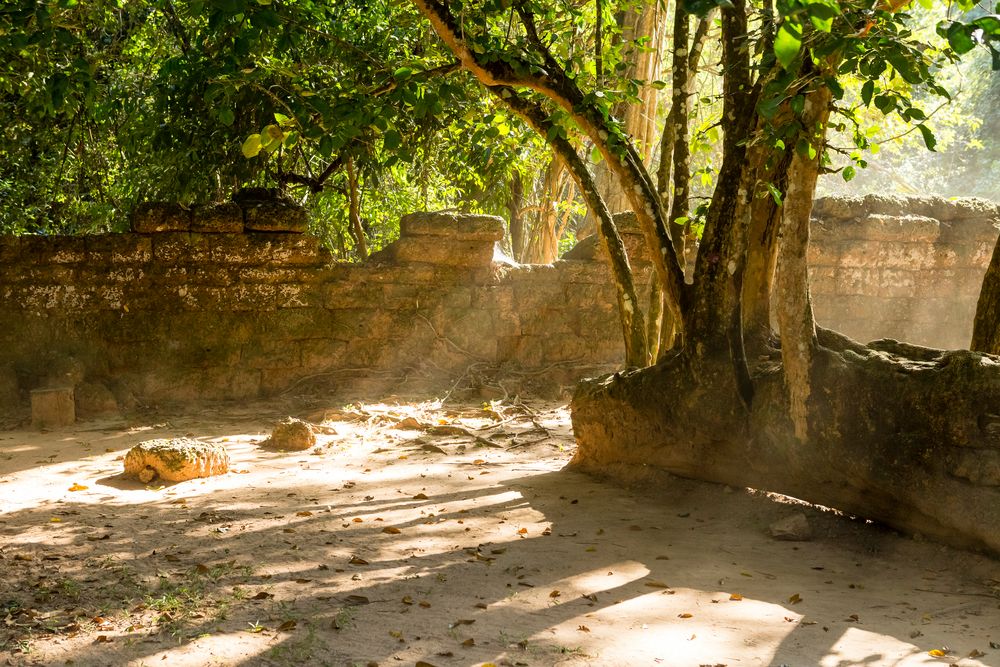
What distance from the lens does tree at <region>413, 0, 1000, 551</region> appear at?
368 cm

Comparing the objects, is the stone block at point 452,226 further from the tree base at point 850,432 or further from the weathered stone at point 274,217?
the tree base at point 850,432

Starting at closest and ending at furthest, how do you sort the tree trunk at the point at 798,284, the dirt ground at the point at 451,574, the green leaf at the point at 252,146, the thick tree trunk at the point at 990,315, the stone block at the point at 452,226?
the dirt ground at the point at 451,574, the green leaf at the point at 252,146, the tree trunk at the point at 798,284, the thick tree trunk at the point at 990,315, the stone block at the point at 452,226

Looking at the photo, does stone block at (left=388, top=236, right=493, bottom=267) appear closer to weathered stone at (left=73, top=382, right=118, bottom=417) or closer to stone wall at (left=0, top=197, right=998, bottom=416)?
stone wall at (left=0, top=197, right=998, bottom=416)

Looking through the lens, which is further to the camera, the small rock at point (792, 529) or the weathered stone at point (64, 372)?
the weathered stone at point (64, 372)

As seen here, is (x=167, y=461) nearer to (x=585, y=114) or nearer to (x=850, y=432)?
(x=585, y=114)

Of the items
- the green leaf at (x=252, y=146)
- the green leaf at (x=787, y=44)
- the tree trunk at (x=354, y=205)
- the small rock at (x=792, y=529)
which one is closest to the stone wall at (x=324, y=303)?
the tree trunk at (x=354, y=205)

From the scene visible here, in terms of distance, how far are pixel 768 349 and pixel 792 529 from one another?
38.9 inches

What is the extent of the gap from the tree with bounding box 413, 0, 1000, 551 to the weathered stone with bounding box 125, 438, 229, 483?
2420 millimetres

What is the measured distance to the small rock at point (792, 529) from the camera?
4266mm

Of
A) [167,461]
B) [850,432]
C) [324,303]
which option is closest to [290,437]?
[167,461]

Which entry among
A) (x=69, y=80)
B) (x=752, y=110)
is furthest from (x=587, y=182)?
(x=69, y=80)

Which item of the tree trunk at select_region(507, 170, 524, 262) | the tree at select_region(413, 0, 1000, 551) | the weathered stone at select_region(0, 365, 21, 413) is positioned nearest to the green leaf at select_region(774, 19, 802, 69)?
the tree at select_region(413, 0, 1000, 551)

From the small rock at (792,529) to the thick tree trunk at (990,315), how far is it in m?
1.25

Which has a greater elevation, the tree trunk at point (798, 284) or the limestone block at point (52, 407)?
the tree trunk at point (798, 284)
